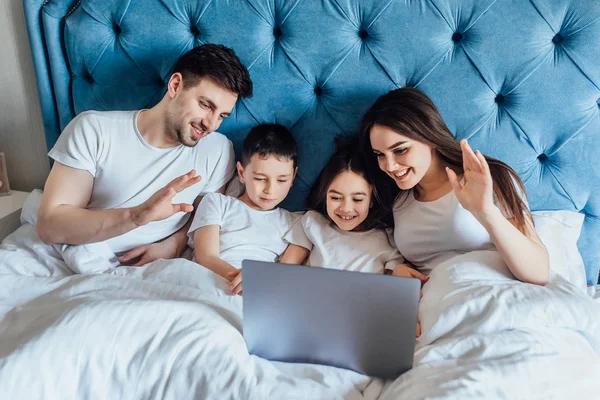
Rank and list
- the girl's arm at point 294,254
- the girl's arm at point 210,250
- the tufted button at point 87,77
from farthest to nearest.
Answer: the tufted button at point 87,77
the girl's arm at point 294,254
the girl's arm at point 210,250

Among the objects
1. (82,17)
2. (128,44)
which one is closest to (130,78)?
(128,44)

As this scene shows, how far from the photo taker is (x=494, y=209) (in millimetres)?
938

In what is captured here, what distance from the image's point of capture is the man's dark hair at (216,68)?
118 centimetres

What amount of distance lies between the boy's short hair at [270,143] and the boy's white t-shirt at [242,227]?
0.13 meters

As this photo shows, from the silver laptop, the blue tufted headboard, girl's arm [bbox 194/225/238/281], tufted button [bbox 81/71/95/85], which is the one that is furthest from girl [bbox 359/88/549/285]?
tufted button [bbox 81/71/95/85]

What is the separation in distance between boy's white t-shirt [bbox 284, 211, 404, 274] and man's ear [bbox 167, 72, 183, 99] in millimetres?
493

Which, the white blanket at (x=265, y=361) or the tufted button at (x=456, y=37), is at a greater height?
the tufted button at (x=456, y=37)

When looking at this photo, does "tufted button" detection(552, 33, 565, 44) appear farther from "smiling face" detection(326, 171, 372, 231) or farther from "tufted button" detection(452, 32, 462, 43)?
"smiling face" detection(326, 171, 372, 231)

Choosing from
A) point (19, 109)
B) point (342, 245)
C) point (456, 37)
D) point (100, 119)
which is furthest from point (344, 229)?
point (19, 109)

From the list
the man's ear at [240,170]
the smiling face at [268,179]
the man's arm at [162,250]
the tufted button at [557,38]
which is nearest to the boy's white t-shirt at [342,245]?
the smiling face at [268,179]

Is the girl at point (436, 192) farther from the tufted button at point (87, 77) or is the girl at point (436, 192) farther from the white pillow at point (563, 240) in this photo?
the tufted button at point (87, 77)

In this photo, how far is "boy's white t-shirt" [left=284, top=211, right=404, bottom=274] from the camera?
3.90 ft

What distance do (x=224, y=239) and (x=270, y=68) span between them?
498mm

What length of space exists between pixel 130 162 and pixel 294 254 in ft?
1.70
